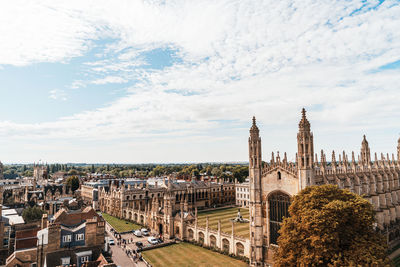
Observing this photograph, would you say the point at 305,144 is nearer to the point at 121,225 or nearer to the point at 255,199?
the point at 255,199

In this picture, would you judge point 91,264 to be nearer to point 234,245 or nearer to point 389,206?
point 234,245

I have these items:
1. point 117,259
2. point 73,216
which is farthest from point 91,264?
point 117,259

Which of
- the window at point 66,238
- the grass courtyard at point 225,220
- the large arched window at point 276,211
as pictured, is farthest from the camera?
the grass courtyard at point 225,220

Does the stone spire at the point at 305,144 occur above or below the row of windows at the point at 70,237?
above

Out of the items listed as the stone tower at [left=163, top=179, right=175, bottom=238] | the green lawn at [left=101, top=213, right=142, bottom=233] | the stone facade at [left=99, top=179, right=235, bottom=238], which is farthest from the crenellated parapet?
the green lawn at [left=101, top=213, right=142, bottom=233]

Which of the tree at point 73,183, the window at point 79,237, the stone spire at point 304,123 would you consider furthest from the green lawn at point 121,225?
the tree at point 73,183

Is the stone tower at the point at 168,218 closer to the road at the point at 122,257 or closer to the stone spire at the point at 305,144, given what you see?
the road at the point at 122,257
